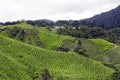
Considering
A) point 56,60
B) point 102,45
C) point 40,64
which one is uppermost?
point 102,45

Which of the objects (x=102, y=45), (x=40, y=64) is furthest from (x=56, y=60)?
(x=102, y=45)

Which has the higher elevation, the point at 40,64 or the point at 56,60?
the point at 56,60

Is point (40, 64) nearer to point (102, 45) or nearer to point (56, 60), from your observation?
point (56, 60)

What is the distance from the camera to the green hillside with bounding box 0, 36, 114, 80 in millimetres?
113312

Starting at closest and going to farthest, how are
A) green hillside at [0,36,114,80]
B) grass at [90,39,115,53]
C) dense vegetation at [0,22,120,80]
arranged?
green hillside at [0,36,114,80]
dense vegetation at [0,22,120,80]
grass at [90,39,115,53]

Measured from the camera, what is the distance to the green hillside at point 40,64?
113312 millimetres

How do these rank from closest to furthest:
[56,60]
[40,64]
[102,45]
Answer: [40,64], [56,60], [102,45]

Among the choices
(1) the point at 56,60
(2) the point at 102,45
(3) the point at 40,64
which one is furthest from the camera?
(2) the point at 102,45

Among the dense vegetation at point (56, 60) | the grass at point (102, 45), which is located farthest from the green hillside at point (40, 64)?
the grass at point (102, 45)

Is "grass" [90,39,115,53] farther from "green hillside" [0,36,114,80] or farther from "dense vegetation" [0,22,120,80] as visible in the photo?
"green hillside" [0,36,114,80]

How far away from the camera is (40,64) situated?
405 ft

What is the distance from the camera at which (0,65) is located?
112500 mm

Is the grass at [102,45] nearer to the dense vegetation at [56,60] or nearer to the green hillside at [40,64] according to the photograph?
the dense vegetation at [56,60]

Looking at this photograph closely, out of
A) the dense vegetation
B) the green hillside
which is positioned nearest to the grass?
the dense vegetation
